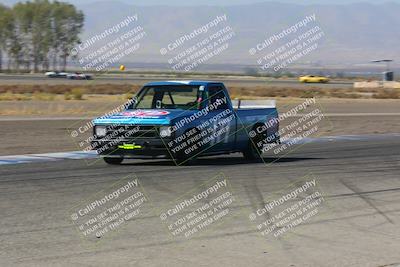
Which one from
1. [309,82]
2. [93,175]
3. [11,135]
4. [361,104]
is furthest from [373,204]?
[309,82]

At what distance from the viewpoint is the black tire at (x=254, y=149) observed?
15.9 metres

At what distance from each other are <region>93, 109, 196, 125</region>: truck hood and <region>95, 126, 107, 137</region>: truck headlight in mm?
77

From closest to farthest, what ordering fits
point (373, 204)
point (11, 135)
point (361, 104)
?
point (373, 204), point (11, 135), point (361, 104)

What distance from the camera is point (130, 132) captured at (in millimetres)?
13953

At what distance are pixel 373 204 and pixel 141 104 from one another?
5893mm

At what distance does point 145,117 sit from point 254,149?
3.00 meters

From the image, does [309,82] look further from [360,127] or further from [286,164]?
[286,164]

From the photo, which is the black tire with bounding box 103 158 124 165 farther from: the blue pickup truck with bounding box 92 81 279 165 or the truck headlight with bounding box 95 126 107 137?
the truck headlight with bounding box 95 126 107 137

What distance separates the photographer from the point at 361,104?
157 ft

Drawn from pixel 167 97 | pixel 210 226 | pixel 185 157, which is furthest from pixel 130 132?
pixel 210 226

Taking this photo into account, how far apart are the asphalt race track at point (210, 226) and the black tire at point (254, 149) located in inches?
19.6

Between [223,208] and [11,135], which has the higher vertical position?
[11,135]

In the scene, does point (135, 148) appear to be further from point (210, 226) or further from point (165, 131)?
point (210, 226)

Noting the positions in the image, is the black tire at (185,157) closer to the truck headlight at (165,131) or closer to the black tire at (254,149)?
the truck headlight at (165,131)
